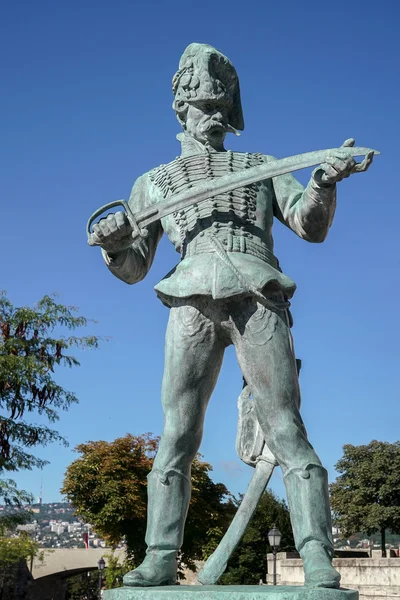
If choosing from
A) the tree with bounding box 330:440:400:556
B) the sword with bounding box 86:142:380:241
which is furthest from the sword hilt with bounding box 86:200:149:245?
the tree with bounding box 330:440:400:556

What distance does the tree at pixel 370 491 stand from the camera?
4809 centimetres

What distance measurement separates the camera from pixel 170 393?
206 inches

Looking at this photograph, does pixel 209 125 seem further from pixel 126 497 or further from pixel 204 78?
pixel 126 497

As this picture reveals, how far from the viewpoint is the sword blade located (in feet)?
16.9

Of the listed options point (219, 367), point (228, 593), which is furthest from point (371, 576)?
point (228, 593)

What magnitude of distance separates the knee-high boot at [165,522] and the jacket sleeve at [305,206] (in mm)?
1866

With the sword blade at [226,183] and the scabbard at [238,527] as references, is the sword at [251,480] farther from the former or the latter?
the sword blade at [226,183]

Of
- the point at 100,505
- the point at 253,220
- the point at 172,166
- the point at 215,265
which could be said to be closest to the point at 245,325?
the point at 215,265

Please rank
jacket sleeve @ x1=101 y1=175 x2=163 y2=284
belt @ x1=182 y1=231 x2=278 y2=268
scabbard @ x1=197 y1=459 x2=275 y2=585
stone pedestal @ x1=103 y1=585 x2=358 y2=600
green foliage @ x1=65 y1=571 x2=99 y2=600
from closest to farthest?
1. stone pedestal @ x1=103 y1=585 x2=358 y2=600
2. scabbard @ x1=197 y1=459 x2=275 y2=585
3. belt @ x1=182 y1=231 x2=278 y2=268
4. jacket sleeve @ x1=101 y1=175 x2=163 y2=284
5. green foliage @ x1=65 y1=571 x2=99 y2=600

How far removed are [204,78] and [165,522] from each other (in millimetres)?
3148

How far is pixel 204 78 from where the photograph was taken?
5.89 meters

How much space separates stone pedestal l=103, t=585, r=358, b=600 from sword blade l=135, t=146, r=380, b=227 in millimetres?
2298

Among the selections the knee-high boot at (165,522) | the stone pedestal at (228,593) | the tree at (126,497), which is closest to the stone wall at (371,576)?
the tree at (126,497)

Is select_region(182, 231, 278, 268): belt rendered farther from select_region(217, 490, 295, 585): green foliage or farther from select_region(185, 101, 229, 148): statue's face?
select_region(217, 490, 295, 585): green foliage
